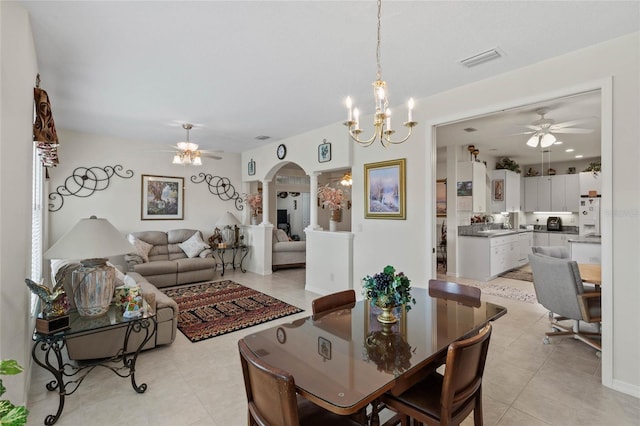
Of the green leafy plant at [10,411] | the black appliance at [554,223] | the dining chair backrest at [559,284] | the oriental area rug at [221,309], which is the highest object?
A: the black appliance at [554,223]

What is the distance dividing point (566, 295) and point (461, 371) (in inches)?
99.2

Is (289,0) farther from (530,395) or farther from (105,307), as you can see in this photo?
(530,395)

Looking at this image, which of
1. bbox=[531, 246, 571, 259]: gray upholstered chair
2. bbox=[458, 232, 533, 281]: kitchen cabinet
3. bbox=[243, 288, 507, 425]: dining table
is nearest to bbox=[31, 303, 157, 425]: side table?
bbox=[243, 288, 507, 425]: dining table

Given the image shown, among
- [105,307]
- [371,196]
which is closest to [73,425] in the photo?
[105,307]

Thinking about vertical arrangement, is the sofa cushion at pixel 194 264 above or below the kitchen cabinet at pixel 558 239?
below

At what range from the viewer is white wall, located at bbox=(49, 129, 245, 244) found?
5.46 meters

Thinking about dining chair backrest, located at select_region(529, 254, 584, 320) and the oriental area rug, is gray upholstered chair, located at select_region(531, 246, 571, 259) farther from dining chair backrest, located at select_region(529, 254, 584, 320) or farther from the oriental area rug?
the oriental area rug

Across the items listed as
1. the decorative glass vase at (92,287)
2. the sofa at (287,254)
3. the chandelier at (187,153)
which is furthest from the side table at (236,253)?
the decorative glass vase at (92,287)

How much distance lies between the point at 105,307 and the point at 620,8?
4275 millimetres

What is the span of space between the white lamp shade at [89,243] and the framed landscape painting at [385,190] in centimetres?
294

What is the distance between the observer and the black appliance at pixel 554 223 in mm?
7746

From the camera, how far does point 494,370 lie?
108 inches

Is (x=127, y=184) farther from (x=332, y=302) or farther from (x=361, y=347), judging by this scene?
(x=361, y=347)

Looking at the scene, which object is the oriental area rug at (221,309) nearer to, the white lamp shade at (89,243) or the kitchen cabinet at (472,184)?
the white lamp shade at (89,243)
